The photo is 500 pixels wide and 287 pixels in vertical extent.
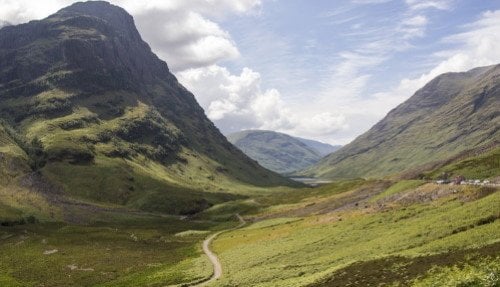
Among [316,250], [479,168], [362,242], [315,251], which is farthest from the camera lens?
[479,168]

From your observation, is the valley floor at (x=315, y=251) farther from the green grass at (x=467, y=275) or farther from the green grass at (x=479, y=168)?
the green grass at (x=479, y=168)

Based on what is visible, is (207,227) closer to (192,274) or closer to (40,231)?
(40,231)

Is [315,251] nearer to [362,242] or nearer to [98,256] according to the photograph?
[362,242]

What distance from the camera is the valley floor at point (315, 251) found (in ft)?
140

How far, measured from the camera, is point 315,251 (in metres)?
71.2

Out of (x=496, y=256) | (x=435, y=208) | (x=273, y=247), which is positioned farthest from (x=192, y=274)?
(x=496, y=256)

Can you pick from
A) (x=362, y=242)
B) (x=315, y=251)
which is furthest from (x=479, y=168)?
(x=315, y=251)

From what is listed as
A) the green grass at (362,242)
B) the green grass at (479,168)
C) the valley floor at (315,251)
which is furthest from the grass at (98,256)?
the green grass at (479,168)

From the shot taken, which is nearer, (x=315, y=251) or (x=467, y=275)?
(x=467, y=275)

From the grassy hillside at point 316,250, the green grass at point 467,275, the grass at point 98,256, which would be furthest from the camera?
the grass at point 98,256

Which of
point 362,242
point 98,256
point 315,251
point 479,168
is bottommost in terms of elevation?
point 315,251

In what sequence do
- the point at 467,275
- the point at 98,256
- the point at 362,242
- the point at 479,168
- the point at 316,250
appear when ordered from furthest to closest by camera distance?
the point at 479,168, the point at 98,256, the point at 316,250, the point at 362,242, the point at 467,275

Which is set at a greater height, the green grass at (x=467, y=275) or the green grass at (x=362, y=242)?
the green grass at (x=467, y=275)

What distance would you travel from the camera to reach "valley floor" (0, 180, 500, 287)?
42.7 metres
